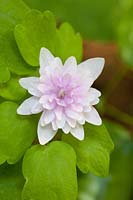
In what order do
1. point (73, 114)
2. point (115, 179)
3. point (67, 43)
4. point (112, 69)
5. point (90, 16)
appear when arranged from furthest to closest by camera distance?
point (90, 16) < point (112, 69) < point (115, 179) < point (67, 43) < point (73, 114)

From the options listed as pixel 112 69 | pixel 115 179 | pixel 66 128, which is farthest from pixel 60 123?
pixel 112 69

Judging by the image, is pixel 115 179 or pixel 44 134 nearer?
pixel 44 134

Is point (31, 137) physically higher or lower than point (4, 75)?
lower

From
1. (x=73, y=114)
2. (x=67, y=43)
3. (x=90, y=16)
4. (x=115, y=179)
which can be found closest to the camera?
(x=73, y=114)

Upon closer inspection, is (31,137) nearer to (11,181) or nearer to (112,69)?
(11,181)

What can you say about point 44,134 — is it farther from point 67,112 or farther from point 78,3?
point 78,3

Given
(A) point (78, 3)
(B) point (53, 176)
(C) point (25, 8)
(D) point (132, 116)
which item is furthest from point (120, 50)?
(B) point (53, 176)

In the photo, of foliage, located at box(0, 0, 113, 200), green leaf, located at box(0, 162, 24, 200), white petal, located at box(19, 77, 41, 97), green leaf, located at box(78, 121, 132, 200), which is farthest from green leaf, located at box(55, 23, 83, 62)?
green leaf, located at box(78, 121, 132, 200)
